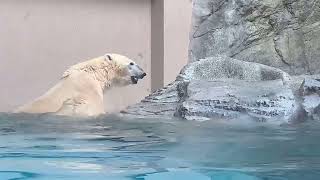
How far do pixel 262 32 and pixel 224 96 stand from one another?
3.07 meters

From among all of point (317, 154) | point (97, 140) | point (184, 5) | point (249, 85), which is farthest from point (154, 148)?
point (184, 5)

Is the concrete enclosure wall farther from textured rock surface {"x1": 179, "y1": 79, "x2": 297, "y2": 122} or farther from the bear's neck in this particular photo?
textured rock surface {"x1": 179, "y1": 79, "x2": 297, "y2": 122}

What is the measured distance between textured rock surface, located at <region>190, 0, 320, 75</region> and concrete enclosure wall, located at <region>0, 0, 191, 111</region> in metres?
0.36

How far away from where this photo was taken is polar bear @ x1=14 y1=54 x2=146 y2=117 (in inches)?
183

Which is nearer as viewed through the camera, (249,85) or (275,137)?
(275,137)

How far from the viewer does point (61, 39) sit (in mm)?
6965

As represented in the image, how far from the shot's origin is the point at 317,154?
1816mm


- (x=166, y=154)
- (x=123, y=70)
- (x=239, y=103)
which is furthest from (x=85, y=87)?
(x=166, y=154)

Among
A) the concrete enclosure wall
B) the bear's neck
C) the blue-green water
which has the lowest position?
the blue-green water

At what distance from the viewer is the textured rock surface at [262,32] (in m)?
6.48

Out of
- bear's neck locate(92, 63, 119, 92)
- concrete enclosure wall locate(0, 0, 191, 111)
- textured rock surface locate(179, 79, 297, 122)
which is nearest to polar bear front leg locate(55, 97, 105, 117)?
bear's neck locate(92, 63, 119, 92)

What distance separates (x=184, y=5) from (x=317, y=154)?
5074 millimetres

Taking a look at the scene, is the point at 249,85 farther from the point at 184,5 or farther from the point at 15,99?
the point at 15,99

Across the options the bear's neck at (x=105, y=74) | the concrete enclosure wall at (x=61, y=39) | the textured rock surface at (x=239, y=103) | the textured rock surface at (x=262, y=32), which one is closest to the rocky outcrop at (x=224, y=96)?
the textured rock surface at (x=239, y=103)
